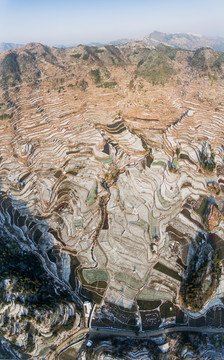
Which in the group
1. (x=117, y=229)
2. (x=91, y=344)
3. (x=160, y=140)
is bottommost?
(x=91, y=344)

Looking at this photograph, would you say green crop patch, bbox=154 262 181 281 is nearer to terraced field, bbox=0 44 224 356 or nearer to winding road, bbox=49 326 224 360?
terraced field, bbox=0 44 224 356

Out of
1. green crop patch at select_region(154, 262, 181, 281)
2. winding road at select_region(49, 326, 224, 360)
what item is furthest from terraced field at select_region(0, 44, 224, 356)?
winding road at select_region(49, 326, 224, 360)

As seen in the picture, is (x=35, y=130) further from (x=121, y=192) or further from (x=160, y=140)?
(x=160, y=140)

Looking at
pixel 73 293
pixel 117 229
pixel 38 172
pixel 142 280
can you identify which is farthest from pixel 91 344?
pixel 38 172

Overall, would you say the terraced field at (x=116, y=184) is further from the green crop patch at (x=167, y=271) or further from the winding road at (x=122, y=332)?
the winding road at (x=122, y=332)

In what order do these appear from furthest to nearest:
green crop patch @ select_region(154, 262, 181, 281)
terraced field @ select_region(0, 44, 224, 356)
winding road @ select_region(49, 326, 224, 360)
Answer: green crop patch @ select_region(154, 262, 181, 281), terraced field @ select_region(0, 44, 224, 356), winding road @ select_region(49, 326, 224, 360)

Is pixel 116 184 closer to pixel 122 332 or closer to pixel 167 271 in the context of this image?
pixel 167 271

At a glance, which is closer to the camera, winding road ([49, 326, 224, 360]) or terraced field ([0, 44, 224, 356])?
winding road ([49, 326, 224, 360])

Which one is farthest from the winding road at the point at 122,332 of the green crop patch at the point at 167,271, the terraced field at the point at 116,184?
the green crop patch at the point at 167,271
